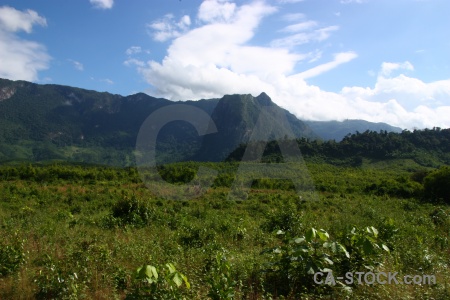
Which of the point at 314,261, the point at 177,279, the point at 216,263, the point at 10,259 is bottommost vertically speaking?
the point at 10,259

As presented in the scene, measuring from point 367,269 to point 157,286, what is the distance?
9.25ft

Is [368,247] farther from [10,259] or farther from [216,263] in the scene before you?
[10,259]

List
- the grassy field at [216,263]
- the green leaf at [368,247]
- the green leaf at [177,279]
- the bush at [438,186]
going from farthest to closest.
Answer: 1. the bush at [438,186]
2. the green leaf at [368,247]
3. the grassy field at [216,263]
4. the green leaf at [177,279]

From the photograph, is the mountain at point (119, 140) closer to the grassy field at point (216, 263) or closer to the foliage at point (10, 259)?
the grassy field at point (216, 263)

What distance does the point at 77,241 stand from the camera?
6.29 meters

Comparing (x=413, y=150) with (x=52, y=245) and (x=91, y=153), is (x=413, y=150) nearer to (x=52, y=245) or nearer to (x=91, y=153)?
(x=52, y=245)

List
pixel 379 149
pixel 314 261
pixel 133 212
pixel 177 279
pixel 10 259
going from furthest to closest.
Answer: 1. pixel 379 149
2. pixel 133 212
3. pixel 10 259
4. pixel 314 261
5. pixel 177 279

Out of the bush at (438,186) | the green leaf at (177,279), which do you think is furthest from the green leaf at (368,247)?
the bush at (438,186)

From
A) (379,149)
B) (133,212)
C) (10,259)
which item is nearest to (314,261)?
(10,259)

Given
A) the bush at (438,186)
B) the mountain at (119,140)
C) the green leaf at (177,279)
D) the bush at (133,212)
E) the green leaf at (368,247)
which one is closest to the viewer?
the green leaf at (177,279)

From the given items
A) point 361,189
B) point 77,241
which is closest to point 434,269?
point 77,241

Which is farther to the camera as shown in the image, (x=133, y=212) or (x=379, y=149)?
(x=379, y=149)

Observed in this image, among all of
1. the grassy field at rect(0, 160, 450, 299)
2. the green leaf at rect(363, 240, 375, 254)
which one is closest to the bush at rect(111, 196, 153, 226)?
the grassy field at rect(0, 160, 450, 299)

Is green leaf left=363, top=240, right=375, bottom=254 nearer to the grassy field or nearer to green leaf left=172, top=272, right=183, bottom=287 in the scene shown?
the grassy field
